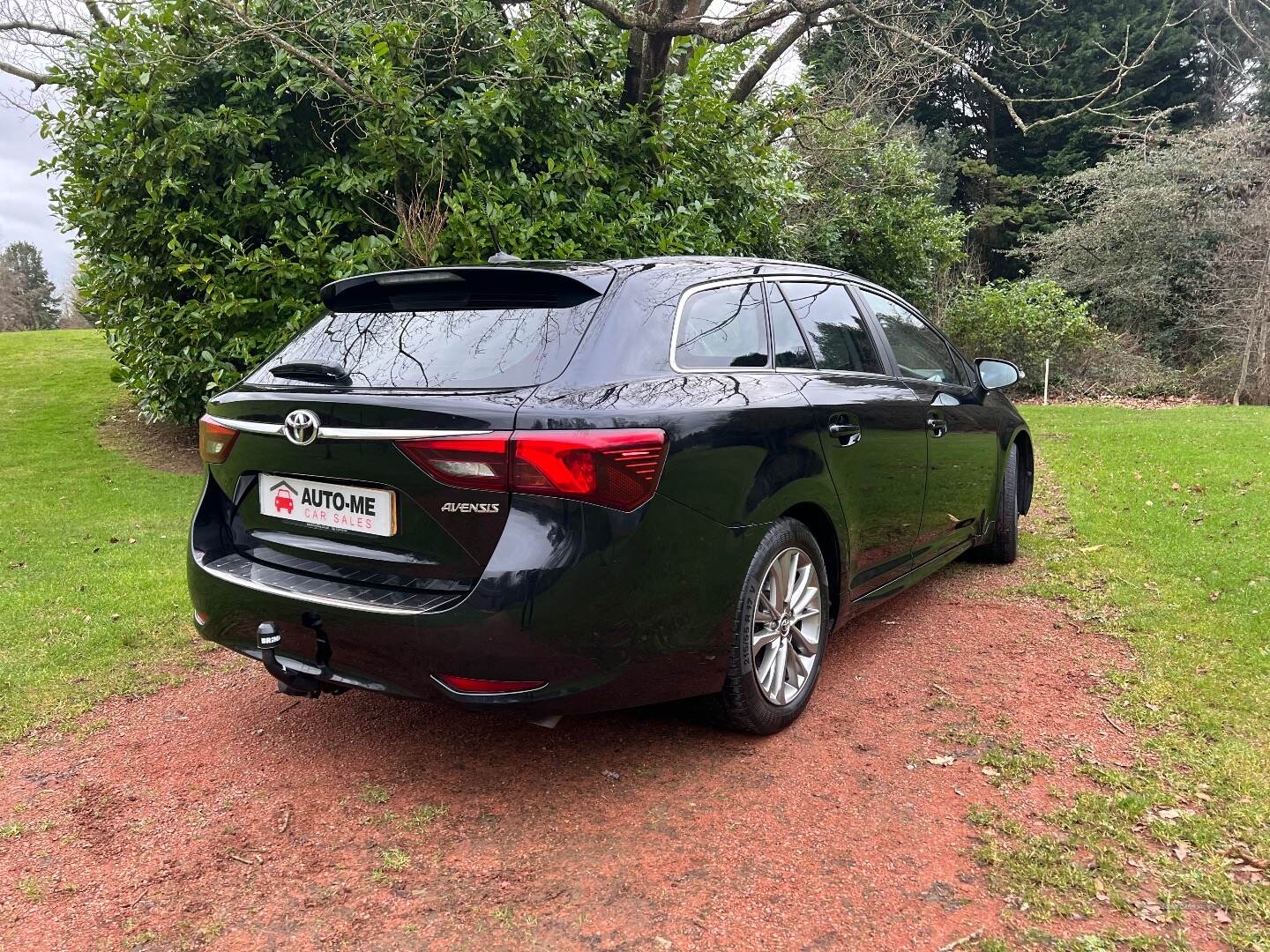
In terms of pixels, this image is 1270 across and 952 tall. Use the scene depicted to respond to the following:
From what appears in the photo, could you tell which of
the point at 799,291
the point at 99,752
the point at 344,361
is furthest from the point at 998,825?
the point at 99,752

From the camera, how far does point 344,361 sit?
118 inches

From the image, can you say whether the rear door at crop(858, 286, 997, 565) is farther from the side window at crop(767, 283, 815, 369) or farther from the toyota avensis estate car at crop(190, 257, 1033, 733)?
the side window at crop(767, 283, 815, 369)

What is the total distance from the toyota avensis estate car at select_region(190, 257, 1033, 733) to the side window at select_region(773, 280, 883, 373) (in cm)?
4

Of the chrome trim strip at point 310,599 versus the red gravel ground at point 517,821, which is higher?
the chrome trim strip at point 310,599

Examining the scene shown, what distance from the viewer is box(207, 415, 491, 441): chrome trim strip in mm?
2484

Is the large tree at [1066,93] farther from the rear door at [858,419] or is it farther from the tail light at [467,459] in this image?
the tail light at [467,459]

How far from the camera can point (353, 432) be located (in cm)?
262

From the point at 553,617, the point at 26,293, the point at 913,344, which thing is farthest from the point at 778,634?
the point at 26,293

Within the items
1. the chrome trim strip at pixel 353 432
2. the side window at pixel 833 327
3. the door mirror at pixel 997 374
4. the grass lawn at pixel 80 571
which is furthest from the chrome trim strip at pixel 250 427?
the door mirror at pixel 997 374

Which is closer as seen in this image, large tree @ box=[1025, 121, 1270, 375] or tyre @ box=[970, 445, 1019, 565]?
tyre @ box=[970, 445, 1019, 565]

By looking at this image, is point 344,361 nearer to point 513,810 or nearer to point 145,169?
point 513,810

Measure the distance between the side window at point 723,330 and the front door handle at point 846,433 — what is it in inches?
14.8

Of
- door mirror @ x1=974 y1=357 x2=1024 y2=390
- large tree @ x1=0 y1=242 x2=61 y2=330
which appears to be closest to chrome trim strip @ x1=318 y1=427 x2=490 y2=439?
door mirror @ x1=974 y1=357 x2=1024 y2=390

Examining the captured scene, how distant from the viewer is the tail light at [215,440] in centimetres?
302
